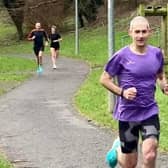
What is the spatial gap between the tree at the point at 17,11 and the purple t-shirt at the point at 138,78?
4332 centimetres

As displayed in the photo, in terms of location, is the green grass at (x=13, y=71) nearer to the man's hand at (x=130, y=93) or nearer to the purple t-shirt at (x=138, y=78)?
the purple t-shirt at (x=138, y=78)

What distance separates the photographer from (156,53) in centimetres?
615

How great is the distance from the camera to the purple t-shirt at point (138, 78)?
6055 mm

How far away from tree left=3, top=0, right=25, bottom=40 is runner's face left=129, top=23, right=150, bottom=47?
43345 mm

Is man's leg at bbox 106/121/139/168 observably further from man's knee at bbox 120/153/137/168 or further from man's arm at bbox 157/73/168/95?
man's arm at bbox 157/73/168/95

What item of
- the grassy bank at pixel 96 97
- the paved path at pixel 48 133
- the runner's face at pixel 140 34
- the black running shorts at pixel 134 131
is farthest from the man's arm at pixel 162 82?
the grassy bank at pixel 96 97

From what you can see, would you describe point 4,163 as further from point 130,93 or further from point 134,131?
point 130,93

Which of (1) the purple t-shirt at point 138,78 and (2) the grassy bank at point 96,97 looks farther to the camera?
(2) the grassy bank at point 96,97

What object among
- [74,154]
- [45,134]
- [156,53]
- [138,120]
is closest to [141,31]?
[156,53]

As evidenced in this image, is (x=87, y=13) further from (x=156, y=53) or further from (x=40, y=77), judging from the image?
(x=156, y=53)

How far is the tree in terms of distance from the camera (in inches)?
1934

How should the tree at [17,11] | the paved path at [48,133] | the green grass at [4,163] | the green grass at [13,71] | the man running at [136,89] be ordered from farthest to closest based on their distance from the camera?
the tree at [17,11]
the green grass at [13,71]
the paved path at [48,133]
the green grass at [4,163]
the man running at [136,89]

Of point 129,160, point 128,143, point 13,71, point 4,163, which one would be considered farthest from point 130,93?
point 13,71

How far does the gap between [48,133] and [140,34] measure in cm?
450
